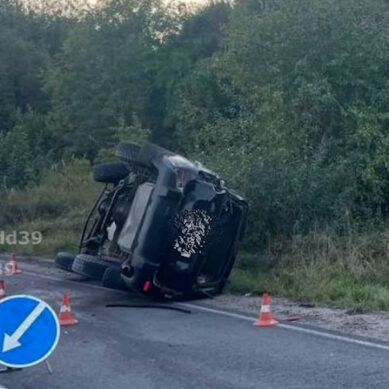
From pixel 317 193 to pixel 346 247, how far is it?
1.53 m

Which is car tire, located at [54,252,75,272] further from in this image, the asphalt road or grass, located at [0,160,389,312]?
the asphalt road

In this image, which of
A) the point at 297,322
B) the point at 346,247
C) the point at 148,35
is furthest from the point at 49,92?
the point at 297,322

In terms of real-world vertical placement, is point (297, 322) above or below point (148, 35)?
below

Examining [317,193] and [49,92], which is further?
[49,92]

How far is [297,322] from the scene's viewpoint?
1112cm

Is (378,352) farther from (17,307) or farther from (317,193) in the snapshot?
(317,193)

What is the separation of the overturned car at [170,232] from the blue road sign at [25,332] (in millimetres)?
5210

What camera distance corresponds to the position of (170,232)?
12.4m

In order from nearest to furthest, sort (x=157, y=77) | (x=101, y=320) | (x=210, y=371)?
(x=210, y=371) → (x=101, y=320) → (x=157, y=77)

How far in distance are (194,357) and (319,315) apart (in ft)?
9.11

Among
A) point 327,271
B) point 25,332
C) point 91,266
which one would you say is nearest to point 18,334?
point 25,332

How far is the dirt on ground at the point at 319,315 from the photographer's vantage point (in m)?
10.5

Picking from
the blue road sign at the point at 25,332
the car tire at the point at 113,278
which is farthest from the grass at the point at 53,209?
the blue road sign at the point at 25,332

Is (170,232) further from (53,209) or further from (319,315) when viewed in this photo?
(53,209)
